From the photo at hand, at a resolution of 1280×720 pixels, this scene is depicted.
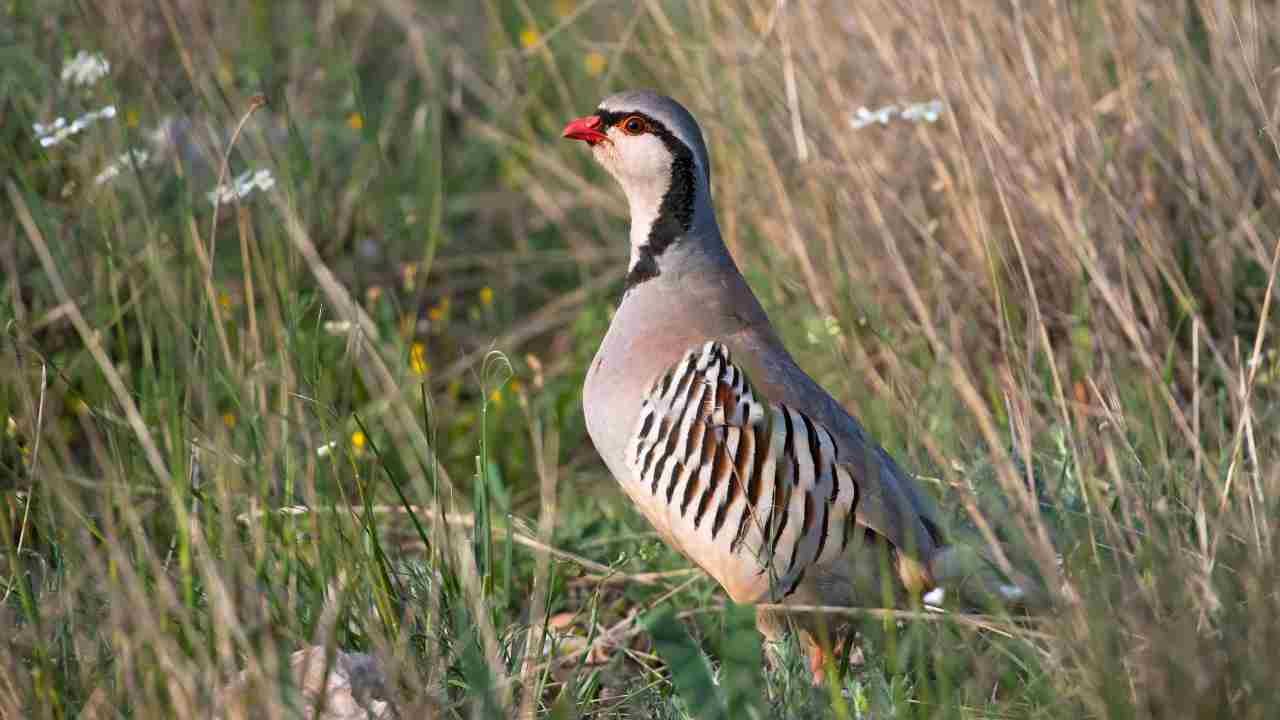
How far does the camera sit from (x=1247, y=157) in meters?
4.20

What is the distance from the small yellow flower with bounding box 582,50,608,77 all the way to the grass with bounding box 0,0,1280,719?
23mm

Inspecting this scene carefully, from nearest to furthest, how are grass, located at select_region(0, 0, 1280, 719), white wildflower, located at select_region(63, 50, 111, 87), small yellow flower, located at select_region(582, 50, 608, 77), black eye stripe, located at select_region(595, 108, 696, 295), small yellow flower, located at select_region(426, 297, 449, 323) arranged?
grass, located at select_region(0, 0, 1280, 719) < black eye stripe, located at select_region(595, 108, 696, 295) < white wildflower, located at select_region(63, 50, 111, 87) < small yellow flower, located at select_region(426, 297, 449, 323) < small yellow flower, located at select_region(582, 50, 608, 77)

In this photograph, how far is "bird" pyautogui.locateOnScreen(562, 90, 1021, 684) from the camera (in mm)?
3109

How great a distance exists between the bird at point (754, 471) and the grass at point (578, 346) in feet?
0.49

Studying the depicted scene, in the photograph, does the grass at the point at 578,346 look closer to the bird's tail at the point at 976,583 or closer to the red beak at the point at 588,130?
the bird's tail at the point at 976,583

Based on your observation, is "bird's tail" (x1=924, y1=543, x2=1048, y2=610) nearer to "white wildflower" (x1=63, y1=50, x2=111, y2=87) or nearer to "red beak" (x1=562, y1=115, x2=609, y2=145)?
"red beak" (x1=562, y1=115, x2=609, y2=145)

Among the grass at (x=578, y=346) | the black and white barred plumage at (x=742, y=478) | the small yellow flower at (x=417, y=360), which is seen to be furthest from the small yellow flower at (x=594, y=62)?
the black and white barred plumage at (x=742, y=478)

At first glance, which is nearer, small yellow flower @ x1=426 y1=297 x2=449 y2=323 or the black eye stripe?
the black eye stripe

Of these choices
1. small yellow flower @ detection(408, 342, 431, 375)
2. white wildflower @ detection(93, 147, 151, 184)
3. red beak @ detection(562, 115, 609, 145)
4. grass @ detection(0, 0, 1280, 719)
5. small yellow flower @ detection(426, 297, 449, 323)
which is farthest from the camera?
small yellow flower @ detection(426, 297, 449, 323)

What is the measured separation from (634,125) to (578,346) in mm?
2003

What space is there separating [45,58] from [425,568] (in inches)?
94.3

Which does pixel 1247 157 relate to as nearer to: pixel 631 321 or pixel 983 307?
pixel 983 307

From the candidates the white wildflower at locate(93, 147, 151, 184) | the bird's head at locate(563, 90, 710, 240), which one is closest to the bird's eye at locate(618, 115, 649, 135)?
the bird's head at locate(563, 90, 710, 240)

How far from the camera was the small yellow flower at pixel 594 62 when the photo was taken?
6.20m
